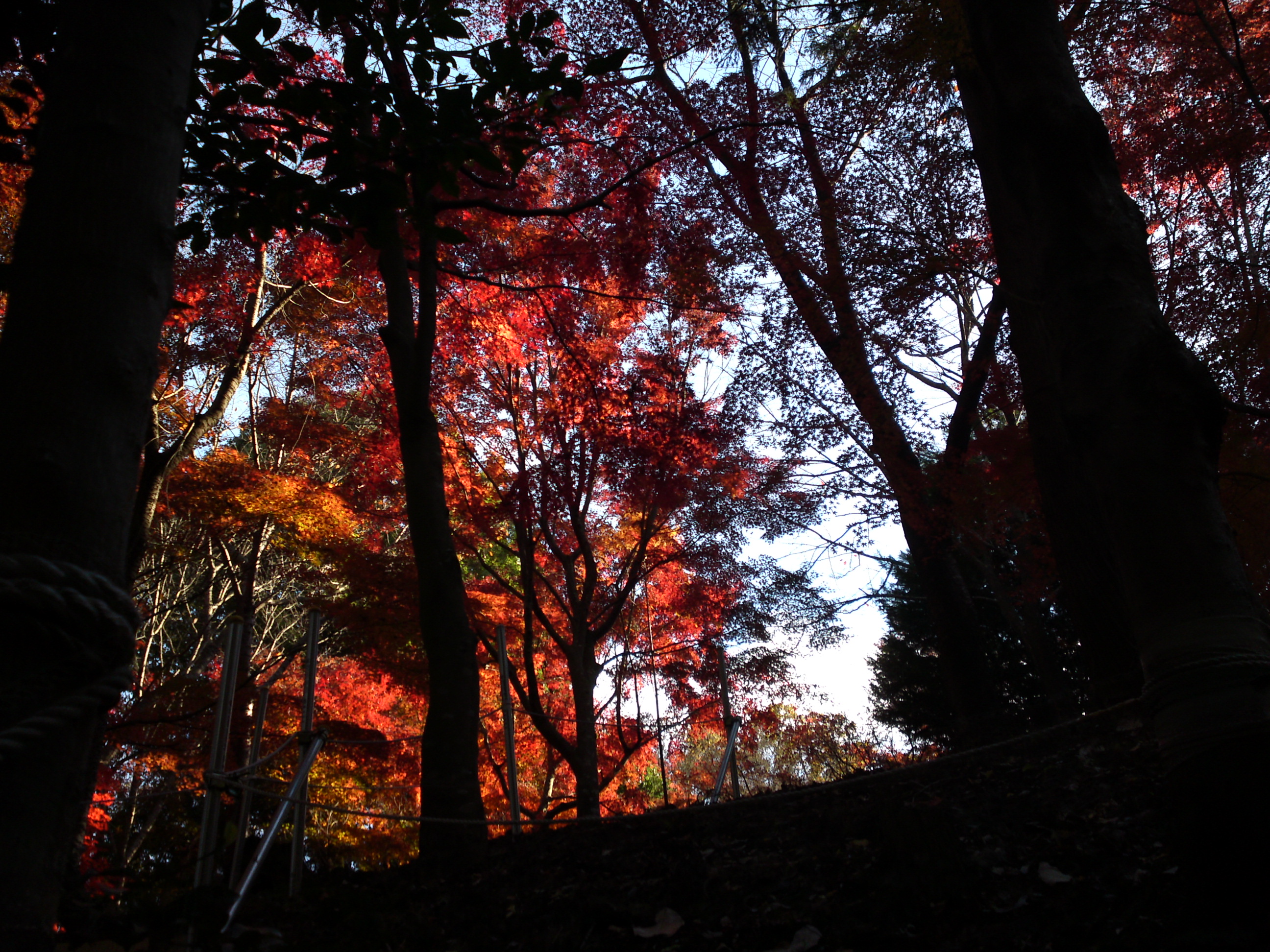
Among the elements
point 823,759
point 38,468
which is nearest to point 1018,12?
point 38,468

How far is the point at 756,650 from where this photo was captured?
13.0 m

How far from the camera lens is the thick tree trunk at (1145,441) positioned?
64.9 inches

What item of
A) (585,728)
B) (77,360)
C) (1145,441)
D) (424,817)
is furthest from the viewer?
(585,728)

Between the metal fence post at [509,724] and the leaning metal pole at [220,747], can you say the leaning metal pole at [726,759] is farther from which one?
the leaning metal pole at [220,747]

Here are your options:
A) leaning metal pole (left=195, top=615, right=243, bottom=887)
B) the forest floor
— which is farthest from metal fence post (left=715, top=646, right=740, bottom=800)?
leaning metal pole (left=195, top=615, right=243, bottom=887)

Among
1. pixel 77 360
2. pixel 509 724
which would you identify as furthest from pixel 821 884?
pixel 509 724

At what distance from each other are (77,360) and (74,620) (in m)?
0.41

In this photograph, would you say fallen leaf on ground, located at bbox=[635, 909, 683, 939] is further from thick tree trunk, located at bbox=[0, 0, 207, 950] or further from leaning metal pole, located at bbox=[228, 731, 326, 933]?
thick tree trunk, located at bbox=[0, 0, 207, 950]

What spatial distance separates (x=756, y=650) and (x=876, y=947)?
11.2 m

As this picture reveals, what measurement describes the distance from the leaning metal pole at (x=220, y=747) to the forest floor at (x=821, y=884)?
31 cm

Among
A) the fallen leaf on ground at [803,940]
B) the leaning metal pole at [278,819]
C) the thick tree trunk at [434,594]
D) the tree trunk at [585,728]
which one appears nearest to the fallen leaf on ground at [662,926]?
the fallen leaf on ground at [803,940]

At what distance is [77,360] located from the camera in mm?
1139

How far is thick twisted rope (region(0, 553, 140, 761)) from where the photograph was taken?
0.95m

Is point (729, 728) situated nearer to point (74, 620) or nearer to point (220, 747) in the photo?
point (220, 747)
